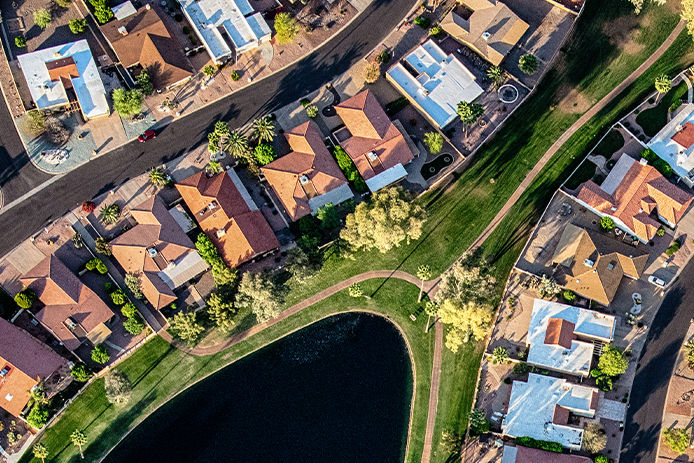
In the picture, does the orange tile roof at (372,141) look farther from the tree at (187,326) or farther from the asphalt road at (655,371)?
the asphalt road at (655,371)

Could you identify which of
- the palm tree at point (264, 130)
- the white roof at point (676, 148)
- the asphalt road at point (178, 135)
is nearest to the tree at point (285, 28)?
the asphalt road at point (178, 135)

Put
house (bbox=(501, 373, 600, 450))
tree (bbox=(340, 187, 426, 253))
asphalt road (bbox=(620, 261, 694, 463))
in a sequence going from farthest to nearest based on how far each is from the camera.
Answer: tree (bbox=(340, 187, 426, 253)) < asphalt road (bbox=(620, 261, 694, 463)) < house (bbox=(501, 373, 600, 450))

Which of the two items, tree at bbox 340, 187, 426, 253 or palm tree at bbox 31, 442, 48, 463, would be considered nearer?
palm tree at bbox 31, 442, 48, 463

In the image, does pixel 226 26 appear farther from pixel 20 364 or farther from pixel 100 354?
pixel 20 364

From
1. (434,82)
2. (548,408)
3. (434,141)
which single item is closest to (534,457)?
(548,408)

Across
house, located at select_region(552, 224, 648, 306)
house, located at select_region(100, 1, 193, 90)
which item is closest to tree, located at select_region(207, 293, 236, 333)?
house, located at select_region(100, 1, 193, 90)

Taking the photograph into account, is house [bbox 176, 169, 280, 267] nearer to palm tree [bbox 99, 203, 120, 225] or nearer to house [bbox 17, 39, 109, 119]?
palm tree [bbox 99, 203, 120, 225]

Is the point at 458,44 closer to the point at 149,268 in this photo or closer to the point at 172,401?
the point at 149,268
